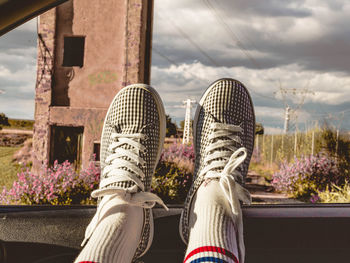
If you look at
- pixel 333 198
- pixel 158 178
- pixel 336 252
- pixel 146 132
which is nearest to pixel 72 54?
pixel 158 178

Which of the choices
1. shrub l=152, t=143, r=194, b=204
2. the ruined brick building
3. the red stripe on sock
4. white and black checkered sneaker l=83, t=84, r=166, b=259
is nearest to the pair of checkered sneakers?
white and black checkered sneaker l=83, t=84, r=166, b=259

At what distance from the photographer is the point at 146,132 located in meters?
1.60

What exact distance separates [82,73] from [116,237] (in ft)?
20.1

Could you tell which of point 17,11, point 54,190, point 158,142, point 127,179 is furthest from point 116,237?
point 54,190

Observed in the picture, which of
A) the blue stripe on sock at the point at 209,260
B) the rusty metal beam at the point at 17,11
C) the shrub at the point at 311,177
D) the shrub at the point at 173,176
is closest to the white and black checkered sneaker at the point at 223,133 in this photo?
the blue stripe on sock at the point at 209,260

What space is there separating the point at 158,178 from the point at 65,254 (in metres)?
4.03

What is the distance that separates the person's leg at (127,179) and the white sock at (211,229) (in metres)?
0.16

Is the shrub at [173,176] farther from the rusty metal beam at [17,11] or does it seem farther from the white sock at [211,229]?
the rusty metal beam at [17,11]

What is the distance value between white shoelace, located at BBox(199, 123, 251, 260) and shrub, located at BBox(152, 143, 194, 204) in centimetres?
371

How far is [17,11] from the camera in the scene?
595mm

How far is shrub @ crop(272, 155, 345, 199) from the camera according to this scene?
656cm

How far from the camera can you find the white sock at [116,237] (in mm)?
1010

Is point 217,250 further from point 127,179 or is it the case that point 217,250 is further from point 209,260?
point 127,179

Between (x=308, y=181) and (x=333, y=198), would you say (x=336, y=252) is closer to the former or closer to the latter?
(x=333, y=198)
